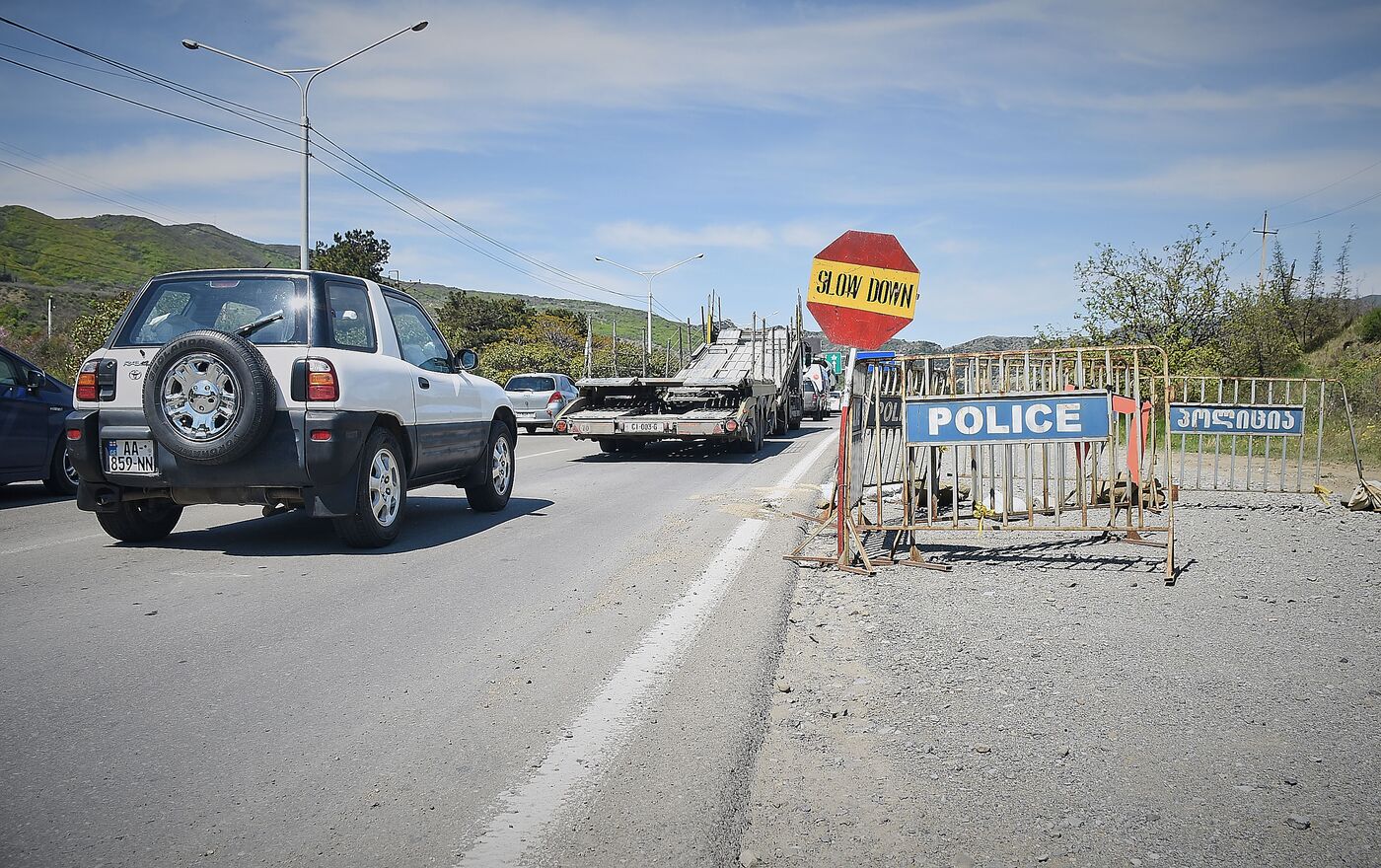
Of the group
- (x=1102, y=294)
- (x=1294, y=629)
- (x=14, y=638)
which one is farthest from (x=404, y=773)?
(x=1102, y=294)

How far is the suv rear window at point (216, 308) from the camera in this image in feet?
22.9

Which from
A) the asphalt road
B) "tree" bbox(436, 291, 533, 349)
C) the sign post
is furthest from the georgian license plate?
"tree" bbox(436, 291, 533, 349)

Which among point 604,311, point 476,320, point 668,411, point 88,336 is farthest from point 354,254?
point 604,311

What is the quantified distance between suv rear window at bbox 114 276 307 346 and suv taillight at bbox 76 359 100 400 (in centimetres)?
25

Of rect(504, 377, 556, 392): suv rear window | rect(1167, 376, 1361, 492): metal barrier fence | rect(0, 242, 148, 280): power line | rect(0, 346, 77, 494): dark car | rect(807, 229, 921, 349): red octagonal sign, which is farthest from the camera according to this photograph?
rect(0, 242, 148, 280): power line

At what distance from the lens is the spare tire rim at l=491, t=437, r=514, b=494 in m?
9.62

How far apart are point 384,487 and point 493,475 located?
2.08 meters

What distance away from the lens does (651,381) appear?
1664 cm

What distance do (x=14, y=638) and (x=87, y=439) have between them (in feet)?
7.95

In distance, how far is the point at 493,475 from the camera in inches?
374

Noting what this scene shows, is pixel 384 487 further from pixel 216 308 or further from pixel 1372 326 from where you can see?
pixel 1372 326

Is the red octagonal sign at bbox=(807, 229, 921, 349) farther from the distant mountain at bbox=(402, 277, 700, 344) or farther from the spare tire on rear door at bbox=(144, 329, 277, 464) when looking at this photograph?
the distant mountain at bbox=(402, 277, 700, 344)

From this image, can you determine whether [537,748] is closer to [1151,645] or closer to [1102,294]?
[1151,645]

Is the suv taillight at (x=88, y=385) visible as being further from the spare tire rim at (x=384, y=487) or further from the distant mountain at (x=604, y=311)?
the distant mountain at (x=604, y=311)
